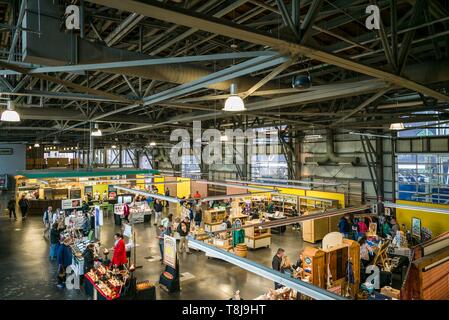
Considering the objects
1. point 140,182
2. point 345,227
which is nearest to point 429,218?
point 345,227

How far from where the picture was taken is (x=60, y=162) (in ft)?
111

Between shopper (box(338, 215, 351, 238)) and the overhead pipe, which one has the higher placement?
the overhead pipe

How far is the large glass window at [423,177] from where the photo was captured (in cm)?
1228

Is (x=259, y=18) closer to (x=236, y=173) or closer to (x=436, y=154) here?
(x=436, y=154)

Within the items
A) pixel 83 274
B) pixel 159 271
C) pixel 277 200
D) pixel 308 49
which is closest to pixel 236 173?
pixel 277 200

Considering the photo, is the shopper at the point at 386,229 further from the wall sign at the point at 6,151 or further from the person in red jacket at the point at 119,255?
the wall sign at the point at 6,151

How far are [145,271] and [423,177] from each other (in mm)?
11740

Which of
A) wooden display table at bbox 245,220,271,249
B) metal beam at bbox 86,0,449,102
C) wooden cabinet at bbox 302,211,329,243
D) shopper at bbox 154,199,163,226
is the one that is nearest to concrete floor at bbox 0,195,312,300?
wooden display table at bbox 245,220,271,249

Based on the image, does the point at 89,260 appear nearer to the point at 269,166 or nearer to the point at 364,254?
the point at 364,254

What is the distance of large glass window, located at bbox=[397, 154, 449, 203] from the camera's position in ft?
40.3

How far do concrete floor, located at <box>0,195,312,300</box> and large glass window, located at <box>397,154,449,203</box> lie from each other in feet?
17.4

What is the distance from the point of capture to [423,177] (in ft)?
42.4

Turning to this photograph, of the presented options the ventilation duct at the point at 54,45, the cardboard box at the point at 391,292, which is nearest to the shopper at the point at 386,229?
the cardboard box at the point at 391,292

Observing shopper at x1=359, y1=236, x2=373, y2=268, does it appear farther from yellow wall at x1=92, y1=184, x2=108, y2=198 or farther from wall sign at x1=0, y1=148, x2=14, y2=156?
wall sign at x1=0, y1=148, x2=14, y2=156
